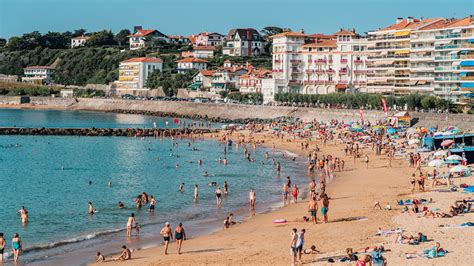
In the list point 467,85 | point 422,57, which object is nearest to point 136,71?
point 422,57

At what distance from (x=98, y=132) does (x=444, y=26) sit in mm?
37610

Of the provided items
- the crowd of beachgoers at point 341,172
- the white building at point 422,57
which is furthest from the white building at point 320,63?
the crowd of beachgoers at point 341,172

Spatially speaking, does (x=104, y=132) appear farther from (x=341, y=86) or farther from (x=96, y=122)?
(x=341, y=86)

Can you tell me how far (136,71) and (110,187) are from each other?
101480 millimetres

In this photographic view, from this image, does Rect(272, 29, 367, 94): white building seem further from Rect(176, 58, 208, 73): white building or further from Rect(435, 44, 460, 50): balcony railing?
Rect(176, 58, 208, 73): white building

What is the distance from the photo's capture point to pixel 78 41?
18788 centimetres

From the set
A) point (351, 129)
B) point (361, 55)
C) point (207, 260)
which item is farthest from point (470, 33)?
point (207, 260)

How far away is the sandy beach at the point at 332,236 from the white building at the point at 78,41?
158581mm

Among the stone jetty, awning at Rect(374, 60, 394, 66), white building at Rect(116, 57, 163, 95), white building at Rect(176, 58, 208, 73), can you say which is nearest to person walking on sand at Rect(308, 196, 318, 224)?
the stone jetty

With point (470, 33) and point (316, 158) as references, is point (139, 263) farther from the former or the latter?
point (470, 33)

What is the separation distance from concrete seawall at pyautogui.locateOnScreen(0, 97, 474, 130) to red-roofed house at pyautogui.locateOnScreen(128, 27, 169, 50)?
31737 millimetres

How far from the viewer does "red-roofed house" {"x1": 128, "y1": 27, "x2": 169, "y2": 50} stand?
169 m

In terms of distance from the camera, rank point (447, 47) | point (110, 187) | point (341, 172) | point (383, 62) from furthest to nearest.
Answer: point (383, 62) < point (447, 47) < point (341, 172) < point (110, 187)

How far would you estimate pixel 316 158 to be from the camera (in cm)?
4919
